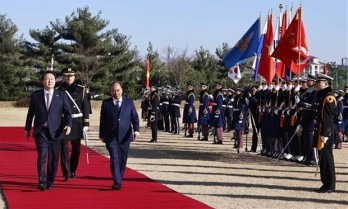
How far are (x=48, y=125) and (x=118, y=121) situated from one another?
1.02 m

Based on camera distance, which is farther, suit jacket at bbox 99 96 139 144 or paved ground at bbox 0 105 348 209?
suit jacket at bbox 99 96 139 144

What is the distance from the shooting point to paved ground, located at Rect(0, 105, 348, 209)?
8086 millimetres

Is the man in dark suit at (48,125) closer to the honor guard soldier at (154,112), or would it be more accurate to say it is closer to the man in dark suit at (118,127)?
the man in dark suit at (118,127)

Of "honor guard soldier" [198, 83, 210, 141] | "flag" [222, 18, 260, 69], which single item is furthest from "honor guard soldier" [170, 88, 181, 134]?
"flag" [222, 18, 260, 69]

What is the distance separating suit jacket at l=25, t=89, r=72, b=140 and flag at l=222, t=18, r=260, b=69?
8.02 m

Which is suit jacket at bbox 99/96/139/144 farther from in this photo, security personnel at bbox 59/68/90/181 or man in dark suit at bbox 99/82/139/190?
security personnel at bbox 59/68/90/181

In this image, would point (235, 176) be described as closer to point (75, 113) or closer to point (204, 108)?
point (75, 113)

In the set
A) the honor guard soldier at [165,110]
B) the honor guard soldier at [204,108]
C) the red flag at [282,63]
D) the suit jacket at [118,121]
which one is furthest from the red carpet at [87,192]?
the honor guard soldier at [165,110]

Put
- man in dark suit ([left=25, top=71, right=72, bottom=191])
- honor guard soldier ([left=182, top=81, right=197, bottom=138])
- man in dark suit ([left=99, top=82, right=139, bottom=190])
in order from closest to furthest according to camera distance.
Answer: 1. man in dark suit ([left=25, top=71, right=72, bottom=191])
2. man in dark suit ([left=99, top=82, right=139, bottom=190])
3. honor guard soldier ([left=182, top=81, right=197, bottom=138])

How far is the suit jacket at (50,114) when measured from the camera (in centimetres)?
891

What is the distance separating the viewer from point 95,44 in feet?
157

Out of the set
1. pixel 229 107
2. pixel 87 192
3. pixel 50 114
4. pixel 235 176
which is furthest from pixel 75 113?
pixel 229 107

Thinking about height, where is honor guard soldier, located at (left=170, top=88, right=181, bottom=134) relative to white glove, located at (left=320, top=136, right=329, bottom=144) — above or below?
above

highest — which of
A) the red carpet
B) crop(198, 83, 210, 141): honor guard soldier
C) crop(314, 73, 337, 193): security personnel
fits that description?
crop(198, 83, 210, 141): honor guard soldier
